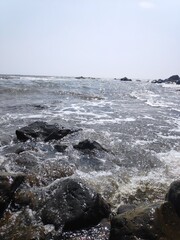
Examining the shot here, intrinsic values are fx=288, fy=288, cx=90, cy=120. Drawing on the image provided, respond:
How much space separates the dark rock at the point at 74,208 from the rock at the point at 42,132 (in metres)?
6.12

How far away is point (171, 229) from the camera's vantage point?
16.1 ft

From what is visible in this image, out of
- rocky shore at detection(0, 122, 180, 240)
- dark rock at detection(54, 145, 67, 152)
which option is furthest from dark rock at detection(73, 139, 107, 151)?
rocky shore at detection(0, 122, 180, 240)

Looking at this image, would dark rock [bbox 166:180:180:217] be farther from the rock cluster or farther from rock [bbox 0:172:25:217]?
rock [bbox 0:172:25:217]

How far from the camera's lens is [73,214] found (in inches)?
220

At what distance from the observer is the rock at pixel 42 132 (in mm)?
12070

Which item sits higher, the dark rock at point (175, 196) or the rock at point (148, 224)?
the dark rock at point (175, 196)

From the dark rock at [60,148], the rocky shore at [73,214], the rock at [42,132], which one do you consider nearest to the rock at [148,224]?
the rocky shore at [73,214]

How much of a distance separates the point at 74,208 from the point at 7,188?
1597mm

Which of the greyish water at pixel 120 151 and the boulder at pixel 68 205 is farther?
the greyish water at pixel 120 151

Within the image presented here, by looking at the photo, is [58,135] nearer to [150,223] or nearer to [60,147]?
[60,147]

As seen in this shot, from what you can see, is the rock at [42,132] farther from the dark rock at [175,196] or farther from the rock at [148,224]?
the rock at [148,224]

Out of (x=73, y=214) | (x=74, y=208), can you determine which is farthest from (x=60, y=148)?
(x=73, y=214)

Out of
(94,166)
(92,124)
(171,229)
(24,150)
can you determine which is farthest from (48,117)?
(171,229)

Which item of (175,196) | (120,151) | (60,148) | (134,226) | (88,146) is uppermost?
(175,196)
